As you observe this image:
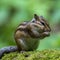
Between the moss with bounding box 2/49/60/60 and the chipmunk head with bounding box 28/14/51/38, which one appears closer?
the moss with bounding box 2/49/60/60

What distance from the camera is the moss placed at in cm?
269

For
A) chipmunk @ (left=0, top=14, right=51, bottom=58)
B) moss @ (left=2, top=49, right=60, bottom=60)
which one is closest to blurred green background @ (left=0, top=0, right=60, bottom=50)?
chipmunk @ (left=0, top=14, right=51, bottom=58)

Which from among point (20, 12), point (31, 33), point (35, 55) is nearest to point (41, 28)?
point (31, 33)

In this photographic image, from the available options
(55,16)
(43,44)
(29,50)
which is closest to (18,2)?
(55,16)

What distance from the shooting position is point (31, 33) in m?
2.90

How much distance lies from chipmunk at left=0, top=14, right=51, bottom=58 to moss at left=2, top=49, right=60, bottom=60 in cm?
11

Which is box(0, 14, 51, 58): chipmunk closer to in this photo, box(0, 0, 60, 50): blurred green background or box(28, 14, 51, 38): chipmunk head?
box(28, 14, 51, 38): chipmunk head

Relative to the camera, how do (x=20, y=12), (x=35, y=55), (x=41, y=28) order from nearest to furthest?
1. (x=35, y=55)
2. (x=41, y=28)
3. (x=20, y=12)

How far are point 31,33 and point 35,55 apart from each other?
0.80 feet

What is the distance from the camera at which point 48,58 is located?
269 cm

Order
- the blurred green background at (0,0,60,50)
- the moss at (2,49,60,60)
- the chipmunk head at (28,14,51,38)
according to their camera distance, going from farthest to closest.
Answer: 1. the blurred green background at (0,0,60,50)
2. the chipmunk head at (28,14,51,38)
3. the moss at (2,49,60,60)

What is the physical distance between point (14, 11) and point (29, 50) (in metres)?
2.17

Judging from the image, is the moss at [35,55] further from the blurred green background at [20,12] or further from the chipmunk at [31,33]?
the blurred green background at [20,12]

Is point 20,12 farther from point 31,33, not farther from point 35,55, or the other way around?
point 35,55
